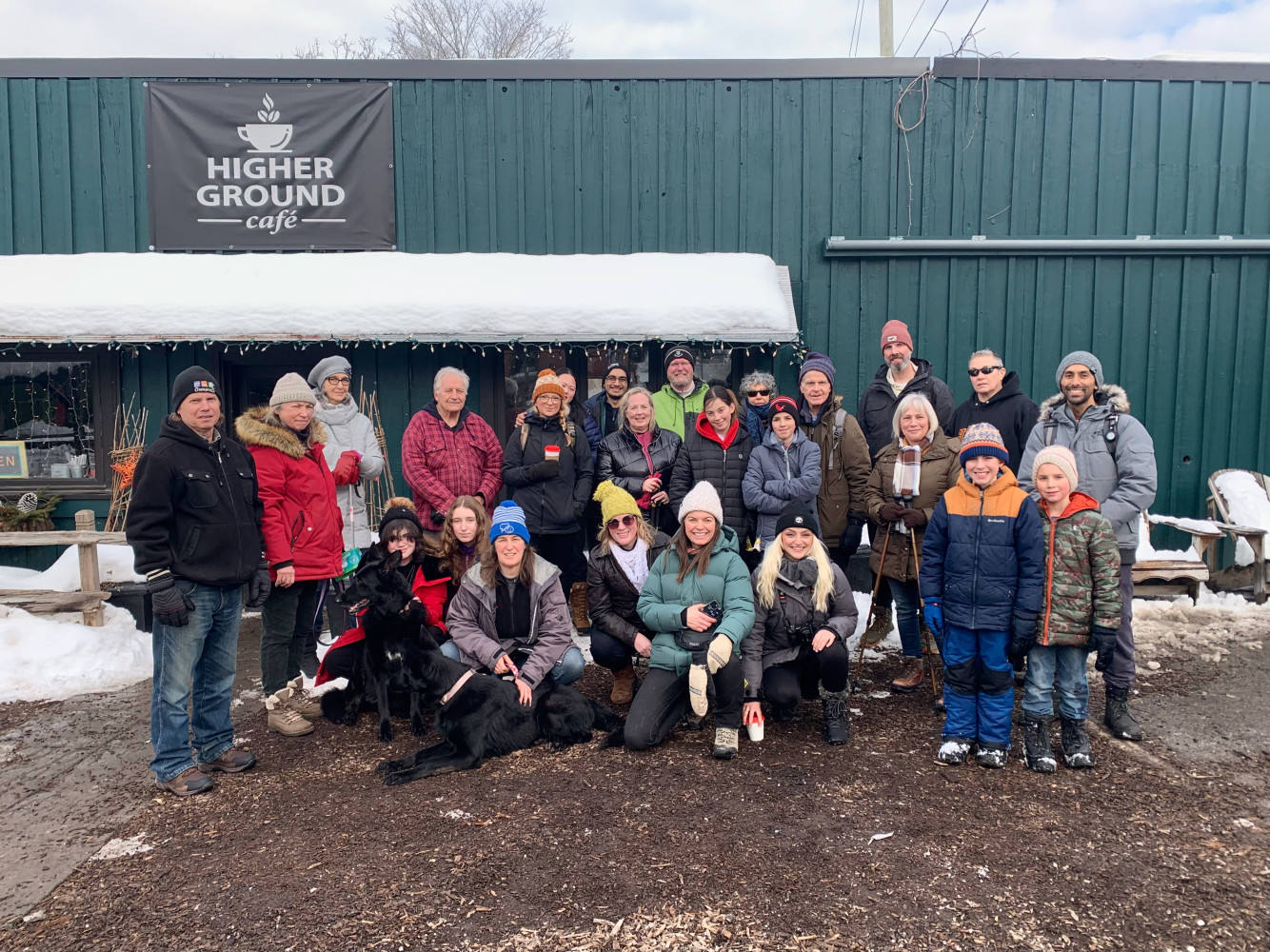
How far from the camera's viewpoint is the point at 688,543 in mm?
4449

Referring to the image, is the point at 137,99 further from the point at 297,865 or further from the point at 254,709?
the point at 297,865

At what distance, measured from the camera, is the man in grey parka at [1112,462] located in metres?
4.35

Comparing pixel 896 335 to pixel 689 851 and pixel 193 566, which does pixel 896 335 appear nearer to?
pixel 689 851

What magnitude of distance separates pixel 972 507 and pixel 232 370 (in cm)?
632

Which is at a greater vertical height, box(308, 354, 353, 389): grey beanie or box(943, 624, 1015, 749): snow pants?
box(308, 354, 353, 389): grey beanie

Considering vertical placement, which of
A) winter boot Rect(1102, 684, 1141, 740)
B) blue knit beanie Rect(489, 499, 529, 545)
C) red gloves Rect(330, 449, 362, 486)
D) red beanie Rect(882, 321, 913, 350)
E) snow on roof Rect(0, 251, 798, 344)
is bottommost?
winter boot Rect(1102, 684, 1141, 740)

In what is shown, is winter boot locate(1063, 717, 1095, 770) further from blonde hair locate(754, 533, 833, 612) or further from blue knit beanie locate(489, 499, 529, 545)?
blue knit beanie locate(489, 499, 529, 545)

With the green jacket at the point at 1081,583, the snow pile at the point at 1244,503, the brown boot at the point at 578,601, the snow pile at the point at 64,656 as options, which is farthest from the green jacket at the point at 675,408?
the snow pile at the point at 1244,503

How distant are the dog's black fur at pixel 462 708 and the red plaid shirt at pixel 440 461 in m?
1.16

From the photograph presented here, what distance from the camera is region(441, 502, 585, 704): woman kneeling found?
4359 millimetres

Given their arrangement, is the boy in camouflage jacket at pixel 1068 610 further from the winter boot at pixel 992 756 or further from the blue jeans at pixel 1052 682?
the winter boot at pixel 992 756

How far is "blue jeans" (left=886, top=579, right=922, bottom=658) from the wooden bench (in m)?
5.32

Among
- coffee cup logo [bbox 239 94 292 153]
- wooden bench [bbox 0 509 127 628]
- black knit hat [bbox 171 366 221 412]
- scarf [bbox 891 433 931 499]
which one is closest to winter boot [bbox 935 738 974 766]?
scarf [bbox 891 433 931 499]

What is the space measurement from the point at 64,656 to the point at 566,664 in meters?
3.56
